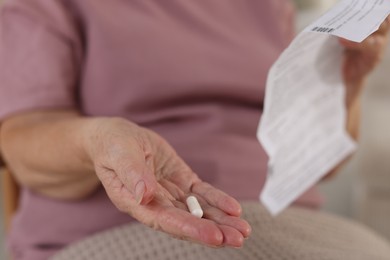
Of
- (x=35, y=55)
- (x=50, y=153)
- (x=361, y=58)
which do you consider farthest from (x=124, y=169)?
(x=361, y=58)

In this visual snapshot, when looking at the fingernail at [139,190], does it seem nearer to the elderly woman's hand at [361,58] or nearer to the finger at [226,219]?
the finger at [226,219]

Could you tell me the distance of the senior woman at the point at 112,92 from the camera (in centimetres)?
74

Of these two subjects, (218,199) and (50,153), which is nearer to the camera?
(218,199)

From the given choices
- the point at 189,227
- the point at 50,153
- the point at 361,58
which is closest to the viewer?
the point at 189,227

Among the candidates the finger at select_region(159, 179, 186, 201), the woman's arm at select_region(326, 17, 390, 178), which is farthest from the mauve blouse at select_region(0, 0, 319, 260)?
the finger at select_region(159, 179, 186, 201)

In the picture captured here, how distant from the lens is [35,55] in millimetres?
747

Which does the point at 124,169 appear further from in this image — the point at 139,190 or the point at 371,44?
the point at 371,44

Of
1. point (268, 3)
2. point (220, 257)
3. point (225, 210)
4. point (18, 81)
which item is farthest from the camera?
point (268, 3)

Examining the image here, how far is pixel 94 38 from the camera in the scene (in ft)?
2.48

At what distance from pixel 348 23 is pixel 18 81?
427 millimetres

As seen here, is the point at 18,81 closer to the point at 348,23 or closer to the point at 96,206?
the point at 96,206

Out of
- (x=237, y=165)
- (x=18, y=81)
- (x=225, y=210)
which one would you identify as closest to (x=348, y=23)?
(x=225, y=210)

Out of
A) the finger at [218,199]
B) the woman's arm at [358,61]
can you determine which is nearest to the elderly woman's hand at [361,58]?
the woman's arm at [358,61]

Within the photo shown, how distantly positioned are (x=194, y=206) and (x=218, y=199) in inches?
1.1
